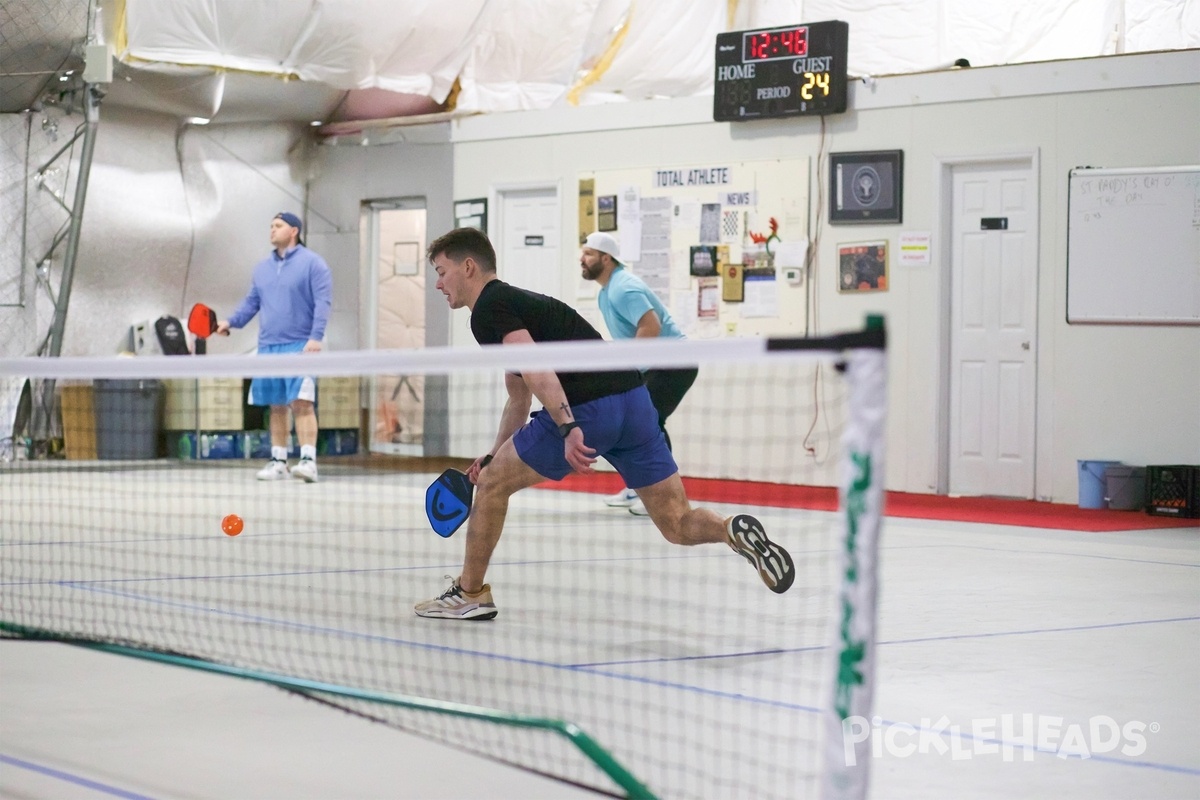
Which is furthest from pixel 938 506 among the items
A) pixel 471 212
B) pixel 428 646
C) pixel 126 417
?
pixel 126 417

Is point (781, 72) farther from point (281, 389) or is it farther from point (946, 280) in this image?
point (281, 389)

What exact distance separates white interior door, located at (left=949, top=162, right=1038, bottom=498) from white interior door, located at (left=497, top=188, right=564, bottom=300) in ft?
12.9

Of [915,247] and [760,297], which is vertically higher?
[915,247]

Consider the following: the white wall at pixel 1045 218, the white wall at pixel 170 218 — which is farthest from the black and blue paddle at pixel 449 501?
the white wall at pixel 170 218

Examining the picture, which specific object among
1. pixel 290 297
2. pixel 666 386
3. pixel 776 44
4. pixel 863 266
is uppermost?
pixel 776 44

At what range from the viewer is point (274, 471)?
37.8ft

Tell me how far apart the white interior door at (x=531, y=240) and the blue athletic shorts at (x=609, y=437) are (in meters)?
8.21

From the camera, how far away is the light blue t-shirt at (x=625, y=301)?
8.11 metres

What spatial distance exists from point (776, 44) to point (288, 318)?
466cm

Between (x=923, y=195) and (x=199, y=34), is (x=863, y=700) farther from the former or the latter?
(x=199, y=34)

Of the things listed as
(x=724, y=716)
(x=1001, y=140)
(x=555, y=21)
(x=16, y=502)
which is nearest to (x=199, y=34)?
(x=555, y=21)

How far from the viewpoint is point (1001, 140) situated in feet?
36.7

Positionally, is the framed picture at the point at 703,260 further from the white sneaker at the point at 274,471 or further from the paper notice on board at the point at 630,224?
the white sneaker at the point at 274,471

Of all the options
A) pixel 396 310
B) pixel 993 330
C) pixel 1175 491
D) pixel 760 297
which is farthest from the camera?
pixel 396 310
